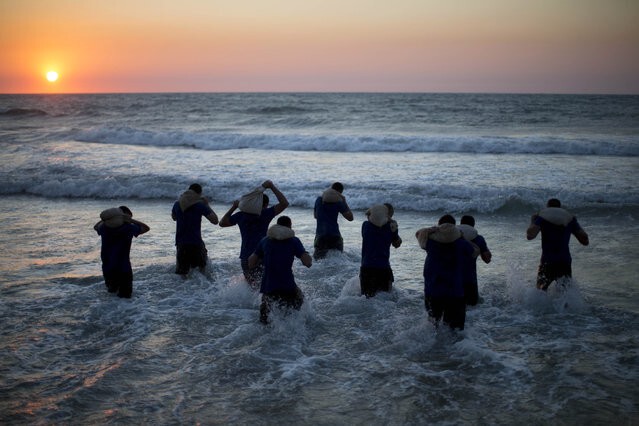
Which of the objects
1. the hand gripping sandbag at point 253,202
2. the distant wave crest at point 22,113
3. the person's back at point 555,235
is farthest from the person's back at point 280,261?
the distant wave crest at point 22,113

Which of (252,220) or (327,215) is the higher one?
(252,220)

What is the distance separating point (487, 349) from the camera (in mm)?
6410

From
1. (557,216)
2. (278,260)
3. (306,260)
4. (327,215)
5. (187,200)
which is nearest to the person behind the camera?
(306,260)

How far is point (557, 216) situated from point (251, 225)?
4273 mm

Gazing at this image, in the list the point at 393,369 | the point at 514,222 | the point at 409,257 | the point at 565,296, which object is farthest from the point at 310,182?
the point at 393,369

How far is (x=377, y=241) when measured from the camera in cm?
788

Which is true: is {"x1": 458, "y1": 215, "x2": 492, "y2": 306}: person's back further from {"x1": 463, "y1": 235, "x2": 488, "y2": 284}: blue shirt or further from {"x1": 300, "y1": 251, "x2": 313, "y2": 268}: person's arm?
{"x1": 300, "y1": 251, "x2": 313, "y2": 268}: person's arm

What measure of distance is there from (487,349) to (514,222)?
327 inches

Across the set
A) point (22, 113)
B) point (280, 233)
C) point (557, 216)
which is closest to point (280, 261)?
point (280, 233)

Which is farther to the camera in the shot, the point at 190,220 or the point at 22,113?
the point at 22,113

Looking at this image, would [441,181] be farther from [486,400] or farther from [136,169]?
[486,400]

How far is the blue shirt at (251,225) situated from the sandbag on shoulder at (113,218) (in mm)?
1531

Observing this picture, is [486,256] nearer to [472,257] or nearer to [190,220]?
[472,257]

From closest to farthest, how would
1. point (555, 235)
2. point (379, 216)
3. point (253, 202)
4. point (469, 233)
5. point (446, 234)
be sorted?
point (446, 234), point (469, 233), point (555, 235), point (379, 216), point (253, 202)
